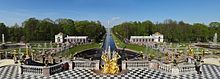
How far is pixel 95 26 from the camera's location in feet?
235

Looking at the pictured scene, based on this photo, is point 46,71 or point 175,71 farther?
point 175,71

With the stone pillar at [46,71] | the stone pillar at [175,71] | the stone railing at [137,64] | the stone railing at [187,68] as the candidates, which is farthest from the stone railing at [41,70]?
the stone railing at [187,68]

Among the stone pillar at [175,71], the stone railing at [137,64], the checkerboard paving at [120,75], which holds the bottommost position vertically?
the checkerboard paving at [120,75]

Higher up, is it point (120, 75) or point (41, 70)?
point (41, 70)

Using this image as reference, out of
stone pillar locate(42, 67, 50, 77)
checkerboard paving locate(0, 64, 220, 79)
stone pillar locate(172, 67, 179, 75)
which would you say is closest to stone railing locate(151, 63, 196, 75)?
stone pillar locate(172, 67, 179, 75)

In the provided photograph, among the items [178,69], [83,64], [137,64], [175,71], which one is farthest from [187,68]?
[83,64]

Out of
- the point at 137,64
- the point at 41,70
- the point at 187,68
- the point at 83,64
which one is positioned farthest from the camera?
the point at 137,64

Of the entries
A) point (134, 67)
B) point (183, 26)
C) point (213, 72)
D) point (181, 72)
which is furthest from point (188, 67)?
point (183, 26)

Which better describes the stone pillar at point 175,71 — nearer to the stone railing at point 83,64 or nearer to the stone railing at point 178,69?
the stone railing at point 178,69

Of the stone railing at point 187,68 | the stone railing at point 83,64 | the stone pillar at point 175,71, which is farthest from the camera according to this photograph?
the stone railing at point 83,64

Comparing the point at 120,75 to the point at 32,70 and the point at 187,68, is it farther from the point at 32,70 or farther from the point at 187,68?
the point at 32,70

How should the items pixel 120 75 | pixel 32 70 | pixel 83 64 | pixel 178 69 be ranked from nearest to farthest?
pixel 120 75, pixel 32 70, pixel 178 69, pixel 83 64

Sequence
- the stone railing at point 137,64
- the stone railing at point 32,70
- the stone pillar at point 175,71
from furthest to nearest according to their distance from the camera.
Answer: the stone railing at point 137,64, the stone pillar at point 175,71, the stone railing at point 32,70

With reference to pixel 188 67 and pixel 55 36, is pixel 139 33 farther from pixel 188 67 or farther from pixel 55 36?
pixel 188 67
